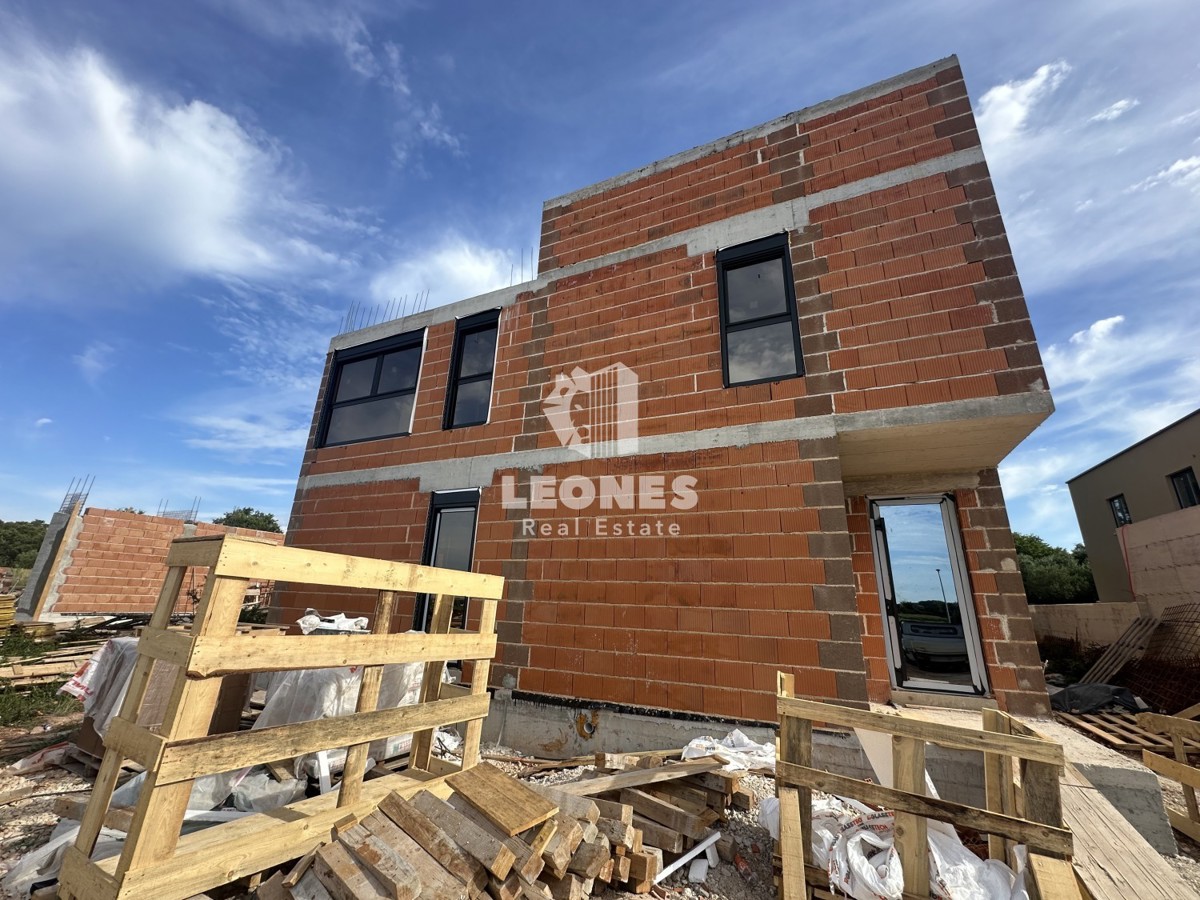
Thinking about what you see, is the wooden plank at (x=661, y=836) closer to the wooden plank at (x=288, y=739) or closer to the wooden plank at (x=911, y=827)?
the wooden plank at (x=911, y=827)

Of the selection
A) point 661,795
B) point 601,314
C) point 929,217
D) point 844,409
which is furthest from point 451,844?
point 929,217

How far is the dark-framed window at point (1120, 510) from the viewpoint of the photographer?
17.5m

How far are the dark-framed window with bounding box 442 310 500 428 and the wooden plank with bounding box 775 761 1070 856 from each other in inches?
249

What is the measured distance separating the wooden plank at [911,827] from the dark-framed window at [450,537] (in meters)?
5.67

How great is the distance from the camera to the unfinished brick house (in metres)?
5.12

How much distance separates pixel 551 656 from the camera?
240 inches

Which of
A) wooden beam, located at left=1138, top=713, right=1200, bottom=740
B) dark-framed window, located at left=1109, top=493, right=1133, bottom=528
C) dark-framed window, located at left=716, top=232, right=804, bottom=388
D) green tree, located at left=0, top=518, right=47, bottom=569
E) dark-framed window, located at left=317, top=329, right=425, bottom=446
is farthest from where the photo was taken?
green tree, located at left=0, top=518, right=47, bottom=569

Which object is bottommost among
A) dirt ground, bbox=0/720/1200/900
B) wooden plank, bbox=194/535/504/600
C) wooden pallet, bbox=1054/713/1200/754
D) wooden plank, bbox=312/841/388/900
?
dirt ground, bbox=0/720/1200/900

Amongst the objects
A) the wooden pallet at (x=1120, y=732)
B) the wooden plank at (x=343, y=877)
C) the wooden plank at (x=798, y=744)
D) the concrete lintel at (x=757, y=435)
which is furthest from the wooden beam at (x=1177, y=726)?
the wooden plank at (x=343, y=877)

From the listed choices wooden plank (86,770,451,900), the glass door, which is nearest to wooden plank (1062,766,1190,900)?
the glass door

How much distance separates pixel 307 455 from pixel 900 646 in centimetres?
1015

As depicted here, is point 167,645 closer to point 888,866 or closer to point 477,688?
point 477,688

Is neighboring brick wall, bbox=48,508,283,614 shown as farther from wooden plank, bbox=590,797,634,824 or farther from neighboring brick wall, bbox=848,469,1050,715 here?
neighboring brick wall, bbox=848,469,1050,715

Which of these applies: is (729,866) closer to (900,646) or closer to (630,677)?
(630,677)
